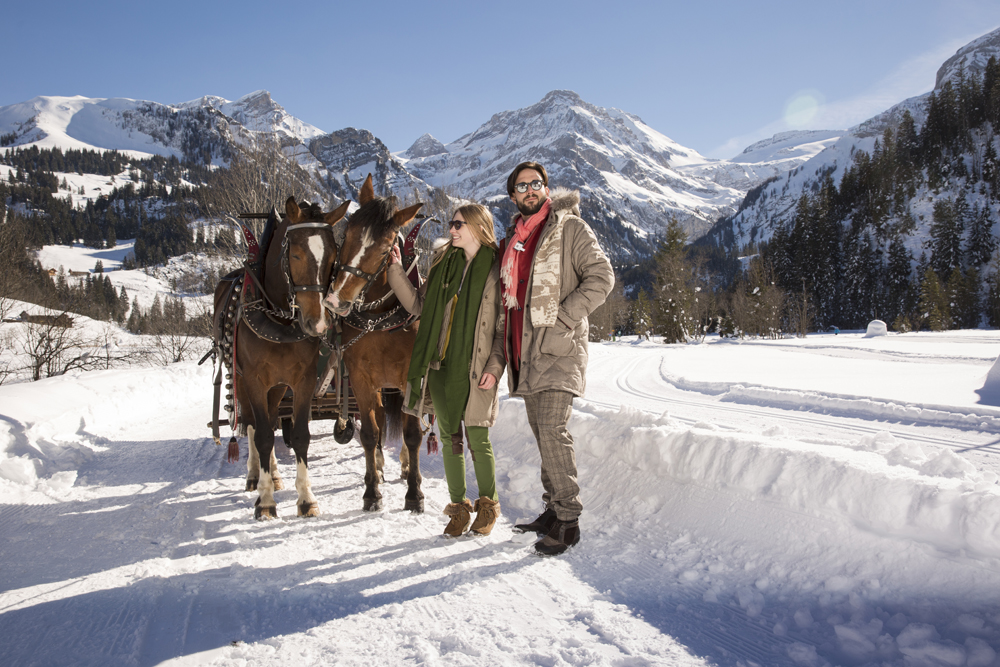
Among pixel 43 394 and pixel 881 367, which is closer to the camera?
pixel 43 394

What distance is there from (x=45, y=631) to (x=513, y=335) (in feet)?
8.20

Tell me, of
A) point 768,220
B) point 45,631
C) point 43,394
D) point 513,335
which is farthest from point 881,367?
point 768,220

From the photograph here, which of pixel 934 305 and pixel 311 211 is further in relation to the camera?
pixel 934 305

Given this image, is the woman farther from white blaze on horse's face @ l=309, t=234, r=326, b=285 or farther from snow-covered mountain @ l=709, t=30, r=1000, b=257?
snow-covered mountain @ l=709, t=30, r=1000, b=257

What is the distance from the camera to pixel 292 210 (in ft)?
11.2

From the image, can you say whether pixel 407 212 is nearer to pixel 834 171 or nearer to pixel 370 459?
pixel 370 459

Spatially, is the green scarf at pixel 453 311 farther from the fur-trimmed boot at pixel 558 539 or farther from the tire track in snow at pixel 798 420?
the tire track in snow at pixel 798 420

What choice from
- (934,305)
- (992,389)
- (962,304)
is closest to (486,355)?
(992,389)

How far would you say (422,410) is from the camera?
3256 millimetres

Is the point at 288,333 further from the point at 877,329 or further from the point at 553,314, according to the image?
the point at 877,329

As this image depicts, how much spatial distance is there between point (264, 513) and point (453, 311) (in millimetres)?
1934

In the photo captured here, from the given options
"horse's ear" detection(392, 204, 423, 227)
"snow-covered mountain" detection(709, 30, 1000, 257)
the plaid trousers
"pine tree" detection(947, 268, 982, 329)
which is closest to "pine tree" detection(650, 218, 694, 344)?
"pine tree" detection(947, 268, 982, 329)

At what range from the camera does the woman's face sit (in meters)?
3.16

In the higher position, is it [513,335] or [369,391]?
[513,335]
